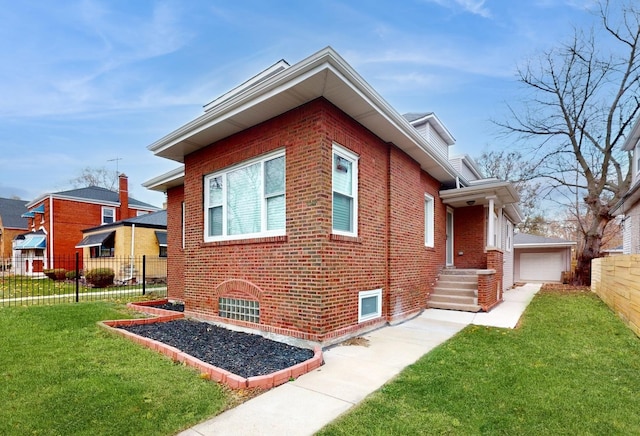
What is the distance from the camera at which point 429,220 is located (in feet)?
32.4

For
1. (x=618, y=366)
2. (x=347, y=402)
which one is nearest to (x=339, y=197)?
(x=347, y=402)

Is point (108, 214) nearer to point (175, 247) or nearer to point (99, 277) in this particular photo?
point (99, 277)

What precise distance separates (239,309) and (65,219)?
2338 cm

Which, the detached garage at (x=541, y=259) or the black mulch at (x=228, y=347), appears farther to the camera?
the detached garage at (x=541, y=259)

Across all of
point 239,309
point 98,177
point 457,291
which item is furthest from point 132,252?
point 98,177

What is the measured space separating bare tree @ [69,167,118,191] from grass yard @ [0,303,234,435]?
38891mm

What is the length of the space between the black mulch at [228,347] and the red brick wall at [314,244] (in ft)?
1.31

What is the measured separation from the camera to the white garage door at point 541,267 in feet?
74.9

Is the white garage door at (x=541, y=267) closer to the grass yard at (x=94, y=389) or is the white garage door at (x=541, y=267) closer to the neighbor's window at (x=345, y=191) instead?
the neighbor's window at (x=345, y=191)

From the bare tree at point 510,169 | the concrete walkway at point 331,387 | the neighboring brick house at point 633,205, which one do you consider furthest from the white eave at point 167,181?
the bare tree at point 510,169

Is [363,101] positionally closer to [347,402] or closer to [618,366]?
[347,402]

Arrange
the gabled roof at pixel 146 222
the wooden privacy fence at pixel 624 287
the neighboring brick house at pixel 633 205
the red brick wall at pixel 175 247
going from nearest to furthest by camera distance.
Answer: the wooden privacy fence at pixel 624 287 → the red brick wall at pixel 175 247 → the neighboring brick house at pixel 633 205 → the gabled roof at pixel 146 222

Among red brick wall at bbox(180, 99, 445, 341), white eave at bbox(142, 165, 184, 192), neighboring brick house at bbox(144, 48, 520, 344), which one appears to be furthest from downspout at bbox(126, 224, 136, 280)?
red brick wall at bbox(180, 99, 445, 341)

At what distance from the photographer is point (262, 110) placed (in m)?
5.82
